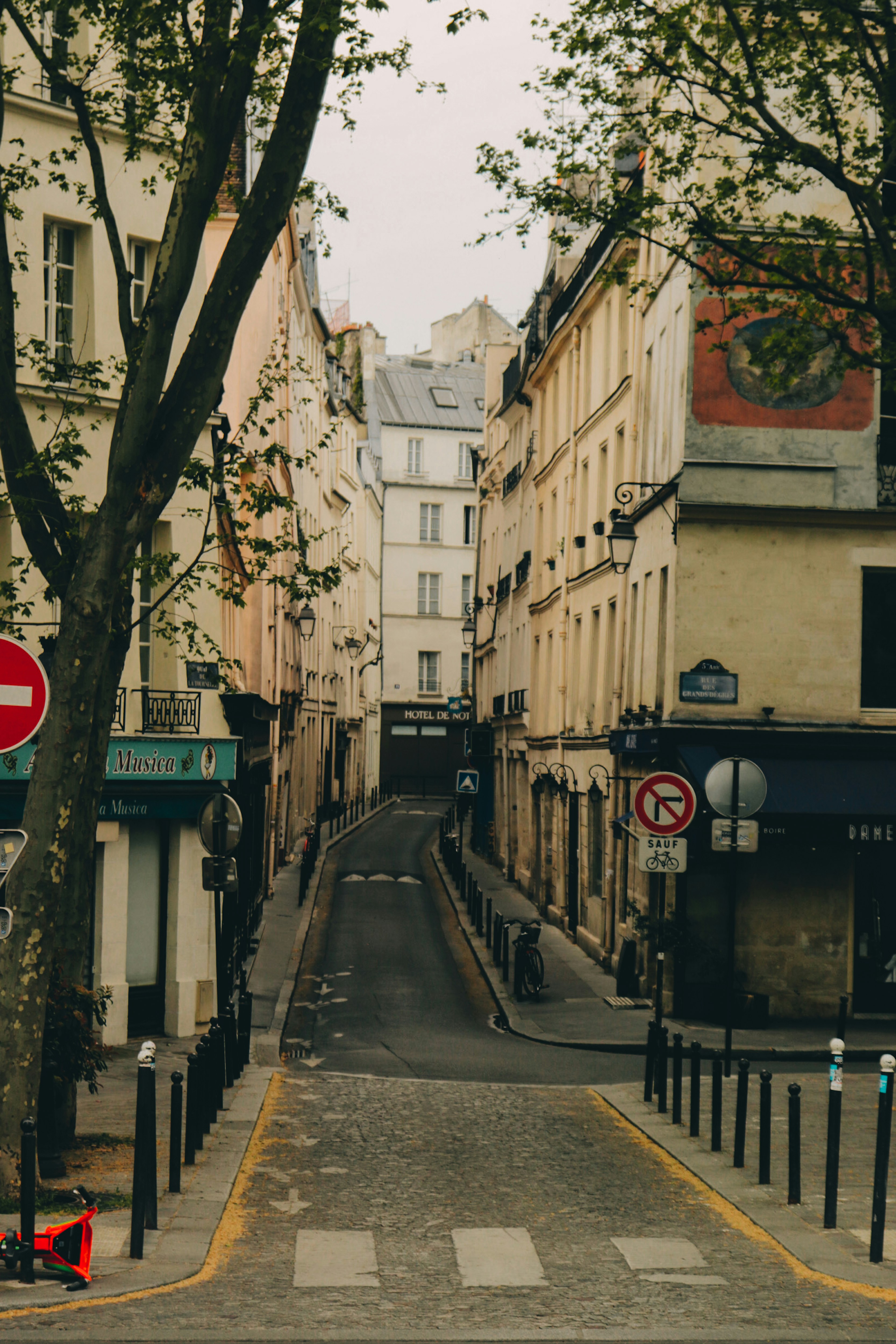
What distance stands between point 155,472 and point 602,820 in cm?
1764

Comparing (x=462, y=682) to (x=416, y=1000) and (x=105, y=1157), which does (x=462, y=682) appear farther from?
(x=105, y=1157)

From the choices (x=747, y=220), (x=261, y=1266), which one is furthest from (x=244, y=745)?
(x=261, y=1266)

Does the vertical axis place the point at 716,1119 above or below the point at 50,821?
below

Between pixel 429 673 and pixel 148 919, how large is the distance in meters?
61.2

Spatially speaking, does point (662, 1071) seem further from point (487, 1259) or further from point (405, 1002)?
point (405, 1002)

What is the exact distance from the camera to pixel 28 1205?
705 cm

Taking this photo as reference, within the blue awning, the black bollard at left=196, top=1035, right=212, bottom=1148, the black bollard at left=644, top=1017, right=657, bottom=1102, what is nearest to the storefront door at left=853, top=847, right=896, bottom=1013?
the blue awning

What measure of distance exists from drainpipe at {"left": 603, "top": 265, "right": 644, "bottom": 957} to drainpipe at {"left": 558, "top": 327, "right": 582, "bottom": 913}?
17.9 ft

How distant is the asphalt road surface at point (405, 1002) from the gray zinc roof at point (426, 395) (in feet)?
154

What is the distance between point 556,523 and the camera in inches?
1320

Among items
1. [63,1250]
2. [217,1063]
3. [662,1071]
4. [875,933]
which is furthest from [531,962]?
[63,1250]

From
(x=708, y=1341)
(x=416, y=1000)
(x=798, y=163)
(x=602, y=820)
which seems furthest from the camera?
(x=602, y=820)

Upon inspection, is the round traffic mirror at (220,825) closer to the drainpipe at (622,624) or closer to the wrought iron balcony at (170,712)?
the wrought iron balcony at (170,712)

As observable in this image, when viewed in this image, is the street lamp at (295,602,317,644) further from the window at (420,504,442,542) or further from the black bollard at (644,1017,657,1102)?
the window at (420,504,442,542)
